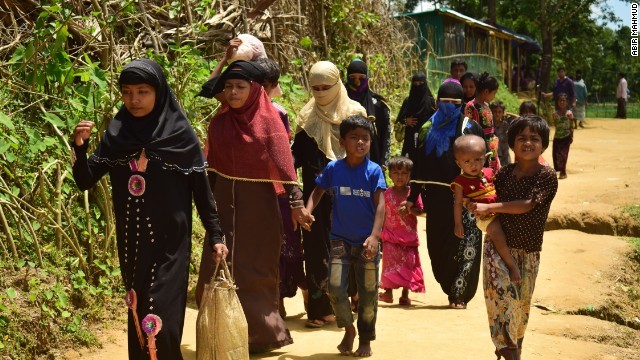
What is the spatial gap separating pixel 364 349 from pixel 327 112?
173cm

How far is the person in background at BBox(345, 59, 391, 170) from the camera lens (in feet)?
21.8

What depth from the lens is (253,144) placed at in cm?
524

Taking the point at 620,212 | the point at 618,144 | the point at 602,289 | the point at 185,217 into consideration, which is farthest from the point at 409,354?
the point at 618,144

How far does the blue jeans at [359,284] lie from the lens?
5.24 meters

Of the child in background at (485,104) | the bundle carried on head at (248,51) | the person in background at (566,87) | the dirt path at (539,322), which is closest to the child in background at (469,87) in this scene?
the child in background at (485,104)

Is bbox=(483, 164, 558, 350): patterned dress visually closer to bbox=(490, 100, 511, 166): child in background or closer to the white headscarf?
the white headscarf

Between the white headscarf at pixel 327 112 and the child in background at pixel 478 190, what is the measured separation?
1309 mm

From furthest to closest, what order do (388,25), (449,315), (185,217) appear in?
(388,25), (449,315), (185,217)

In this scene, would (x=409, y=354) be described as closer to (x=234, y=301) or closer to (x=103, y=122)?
(x=234, y=301)

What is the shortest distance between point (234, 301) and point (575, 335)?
3047 mm

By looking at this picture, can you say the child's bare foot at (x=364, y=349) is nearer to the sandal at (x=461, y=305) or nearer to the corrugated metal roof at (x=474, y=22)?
the sandal at (x=461, y=305)

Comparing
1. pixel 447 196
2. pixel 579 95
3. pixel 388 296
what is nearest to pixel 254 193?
pixel 447 196

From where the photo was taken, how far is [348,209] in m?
5.29

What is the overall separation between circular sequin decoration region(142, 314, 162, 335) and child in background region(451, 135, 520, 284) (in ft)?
6.00
